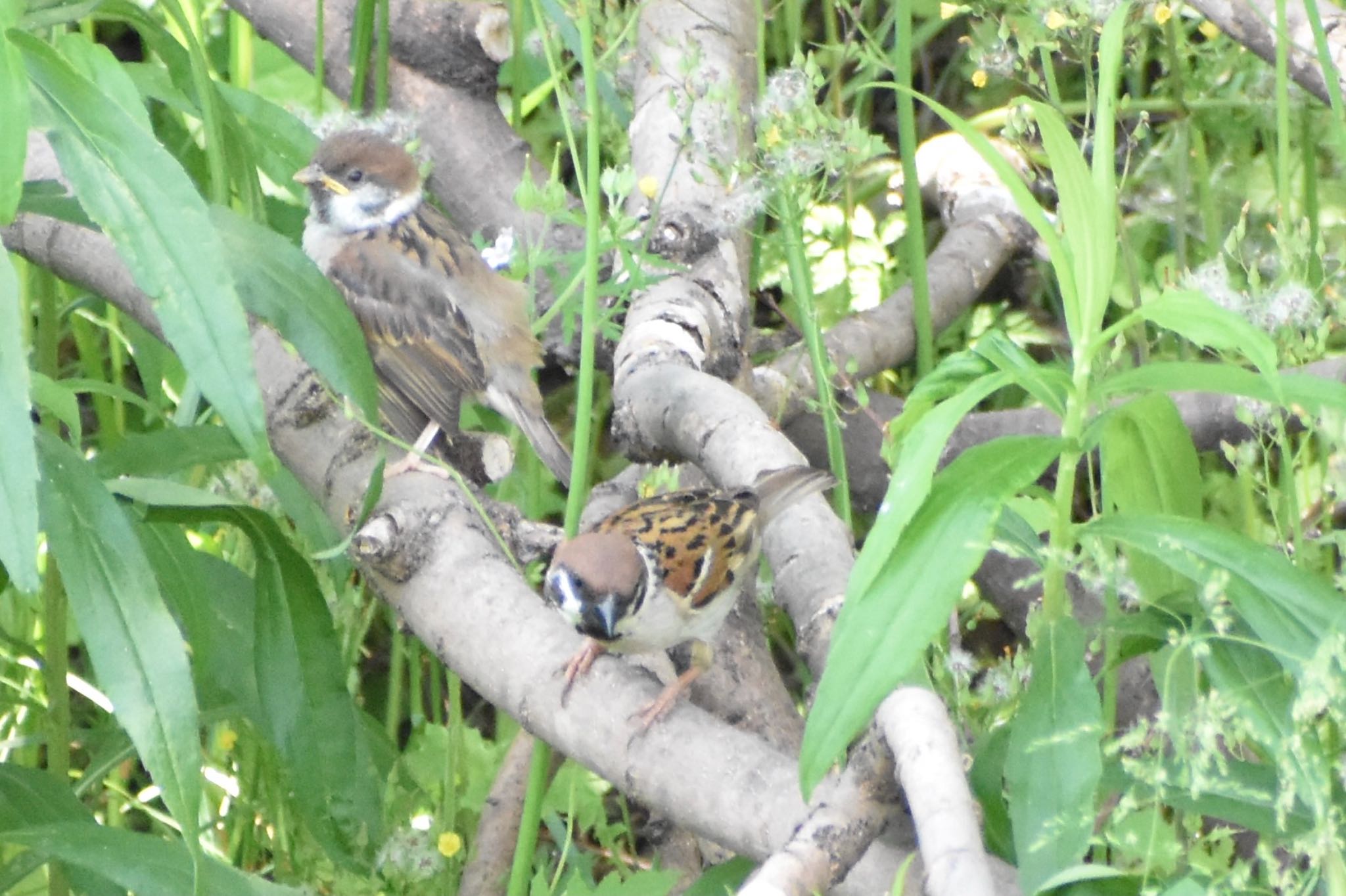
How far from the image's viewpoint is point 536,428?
2613 mm

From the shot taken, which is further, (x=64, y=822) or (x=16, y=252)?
(x=16, y=252)

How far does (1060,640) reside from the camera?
4.01ft

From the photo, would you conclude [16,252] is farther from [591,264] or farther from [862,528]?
[862,528]

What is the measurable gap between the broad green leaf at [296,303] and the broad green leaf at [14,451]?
15.9 inches

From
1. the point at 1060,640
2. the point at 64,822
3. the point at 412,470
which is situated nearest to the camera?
the point at 1060,640

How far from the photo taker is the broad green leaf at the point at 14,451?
1.15 m

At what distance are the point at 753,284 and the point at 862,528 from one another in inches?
23.1

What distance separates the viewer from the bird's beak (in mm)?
2709

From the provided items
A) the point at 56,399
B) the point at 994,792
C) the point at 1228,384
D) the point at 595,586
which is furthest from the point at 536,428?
the point at 1228,384

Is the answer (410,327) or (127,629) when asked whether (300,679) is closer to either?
(127,629)

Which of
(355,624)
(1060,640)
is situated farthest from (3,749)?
(1060,640)

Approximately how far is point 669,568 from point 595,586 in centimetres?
16

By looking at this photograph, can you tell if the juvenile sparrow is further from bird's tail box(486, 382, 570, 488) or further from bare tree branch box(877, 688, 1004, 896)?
bare tree branch box(877, 688, 1004, 896)

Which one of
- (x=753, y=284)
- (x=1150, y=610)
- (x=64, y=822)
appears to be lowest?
(x=64, y=822)
